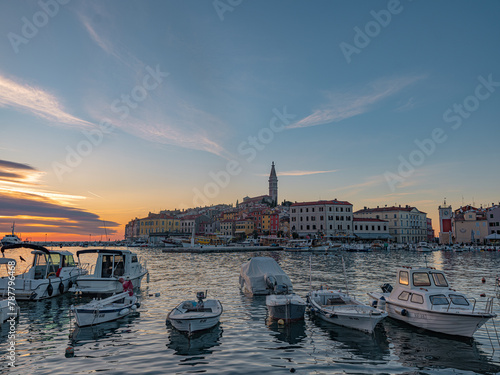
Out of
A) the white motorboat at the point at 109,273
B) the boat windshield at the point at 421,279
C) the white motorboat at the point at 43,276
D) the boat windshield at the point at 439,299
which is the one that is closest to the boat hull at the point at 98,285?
the white motorboat at the point at 109,273

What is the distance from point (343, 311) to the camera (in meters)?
15.6

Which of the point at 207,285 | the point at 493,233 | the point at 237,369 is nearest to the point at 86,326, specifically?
the point at 237,369

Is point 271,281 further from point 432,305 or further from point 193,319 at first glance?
point 432,305

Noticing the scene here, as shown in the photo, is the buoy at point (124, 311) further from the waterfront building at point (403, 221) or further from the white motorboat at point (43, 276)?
the waterfront building at point (403, 221)

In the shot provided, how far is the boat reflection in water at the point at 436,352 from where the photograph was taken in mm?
11602

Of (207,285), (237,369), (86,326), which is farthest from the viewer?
(207,285)

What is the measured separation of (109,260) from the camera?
25.0 metres

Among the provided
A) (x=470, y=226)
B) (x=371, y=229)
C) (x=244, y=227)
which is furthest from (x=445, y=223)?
(x=244, y=227)

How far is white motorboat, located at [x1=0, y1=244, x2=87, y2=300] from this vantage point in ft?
70.7

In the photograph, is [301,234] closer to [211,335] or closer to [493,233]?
[493,233]

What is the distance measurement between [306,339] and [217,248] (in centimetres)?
8211

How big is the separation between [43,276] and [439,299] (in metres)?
24.6

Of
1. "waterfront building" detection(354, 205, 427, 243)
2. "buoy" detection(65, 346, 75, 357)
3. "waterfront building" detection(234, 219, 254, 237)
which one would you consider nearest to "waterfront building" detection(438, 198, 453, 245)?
"waterfront building" detection(354, 205, 427, 243)

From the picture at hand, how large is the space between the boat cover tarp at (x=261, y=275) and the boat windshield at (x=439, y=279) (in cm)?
899
